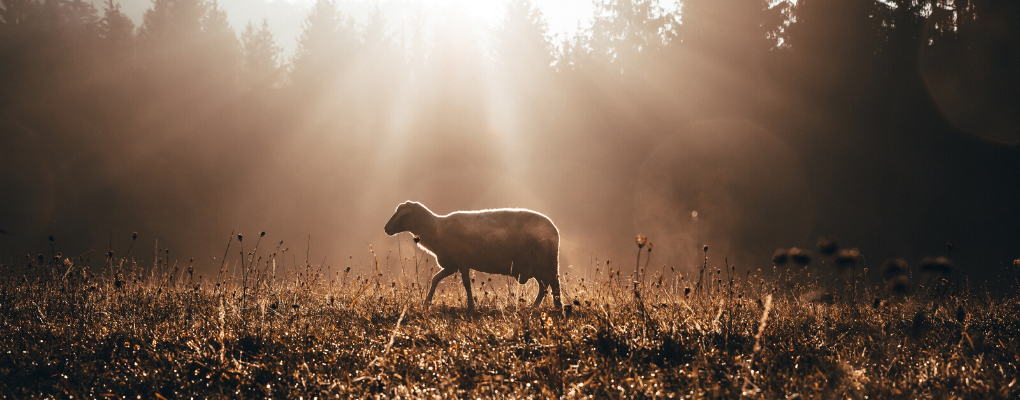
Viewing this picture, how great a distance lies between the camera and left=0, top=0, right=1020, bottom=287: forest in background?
15477mm

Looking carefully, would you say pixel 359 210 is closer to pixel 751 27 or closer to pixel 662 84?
pixel 662 84

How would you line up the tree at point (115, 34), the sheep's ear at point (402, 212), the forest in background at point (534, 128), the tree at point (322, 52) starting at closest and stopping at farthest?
the sheep's ear at point (402, 212) < the forest in background at point (534, 128) < the tree at point (115, 34) < the tree at point (322, 52)

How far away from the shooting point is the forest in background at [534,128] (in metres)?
15.5

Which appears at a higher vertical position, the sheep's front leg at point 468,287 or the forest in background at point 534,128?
the forest in background at point 534,128

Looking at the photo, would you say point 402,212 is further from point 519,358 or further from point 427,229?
point 519,358

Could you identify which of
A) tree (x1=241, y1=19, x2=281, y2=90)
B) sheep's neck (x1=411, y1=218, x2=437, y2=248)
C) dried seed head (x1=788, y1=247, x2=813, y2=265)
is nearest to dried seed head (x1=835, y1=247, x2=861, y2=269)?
dried seed head (x1=788, y1=247, x2=813, y2=265)

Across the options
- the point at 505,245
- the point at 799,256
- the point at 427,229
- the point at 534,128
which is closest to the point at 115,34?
the point at 534,128

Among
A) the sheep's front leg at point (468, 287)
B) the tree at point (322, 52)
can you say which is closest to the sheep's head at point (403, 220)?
the sheep's front leg at point (468, 287)

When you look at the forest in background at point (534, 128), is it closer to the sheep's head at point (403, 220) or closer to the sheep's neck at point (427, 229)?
the sheep's head at point (403, 220)

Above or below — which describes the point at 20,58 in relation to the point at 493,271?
above

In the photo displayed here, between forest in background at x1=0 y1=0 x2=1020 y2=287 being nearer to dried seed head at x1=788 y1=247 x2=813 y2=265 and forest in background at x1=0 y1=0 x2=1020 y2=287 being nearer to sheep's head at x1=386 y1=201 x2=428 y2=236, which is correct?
sheep's head at x1=386 y1=201 x2=428 y2=236

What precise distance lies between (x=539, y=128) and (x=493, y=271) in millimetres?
19957

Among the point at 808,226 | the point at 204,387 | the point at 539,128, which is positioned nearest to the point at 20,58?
the point at 539,128

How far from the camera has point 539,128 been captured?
26.2m
